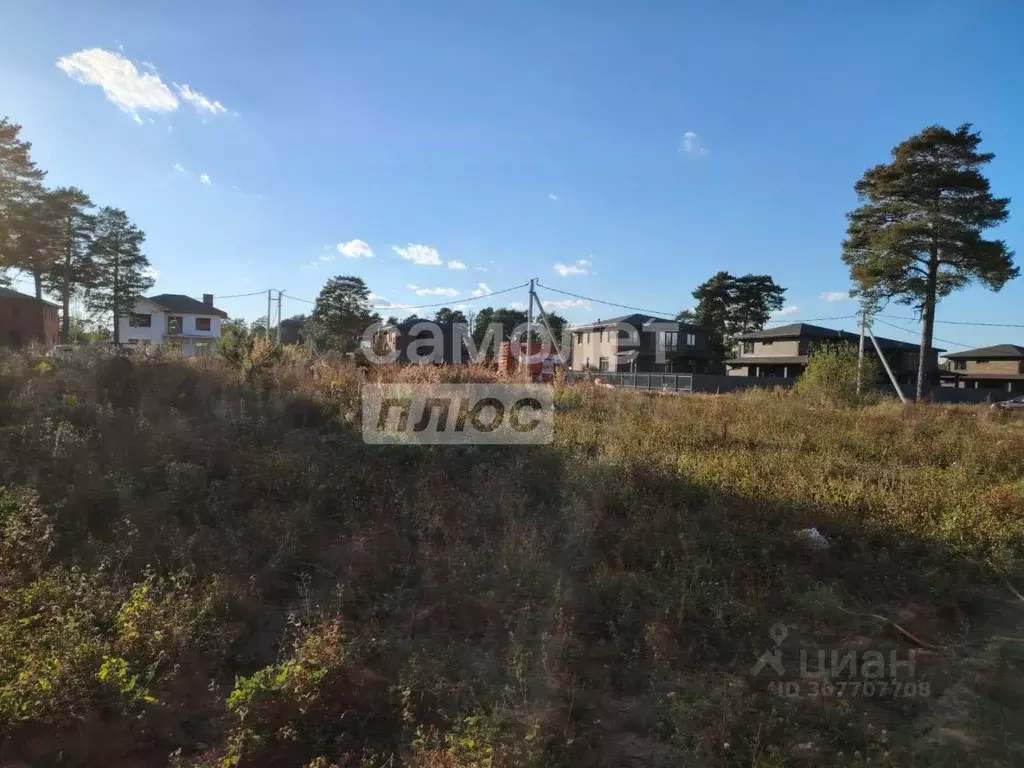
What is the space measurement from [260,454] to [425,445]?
174 cm

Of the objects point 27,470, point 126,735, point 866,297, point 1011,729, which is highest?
point 866,297

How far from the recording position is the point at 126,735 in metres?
2.45

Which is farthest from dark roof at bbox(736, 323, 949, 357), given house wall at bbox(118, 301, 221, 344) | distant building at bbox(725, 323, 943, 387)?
house wall at bbox(118, 301, 221, 344)

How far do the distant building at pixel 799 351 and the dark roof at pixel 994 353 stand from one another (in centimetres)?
899

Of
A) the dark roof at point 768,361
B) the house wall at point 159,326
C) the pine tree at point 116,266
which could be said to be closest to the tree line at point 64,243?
the pine tree at point 116,266

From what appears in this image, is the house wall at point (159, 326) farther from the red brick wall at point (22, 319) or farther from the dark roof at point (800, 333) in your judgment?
the dark roof at point (800, 333)

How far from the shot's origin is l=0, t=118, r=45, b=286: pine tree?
2328 cm

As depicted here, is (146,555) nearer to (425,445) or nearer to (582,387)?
(425,445)

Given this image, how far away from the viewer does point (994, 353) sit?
47.3m

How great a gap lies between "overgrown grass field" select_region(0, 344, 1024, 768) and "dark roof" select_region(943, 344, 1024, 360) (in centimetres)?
5137

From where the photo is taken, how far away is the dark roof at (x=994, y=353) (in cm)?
4564

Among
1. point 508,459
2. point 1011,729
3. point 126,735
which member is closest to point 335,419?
point 508,459

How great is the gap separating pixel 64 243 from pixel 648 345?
117ft

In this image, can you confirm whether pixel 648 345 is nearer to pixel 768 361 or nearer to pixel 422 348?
pixel 768 361
